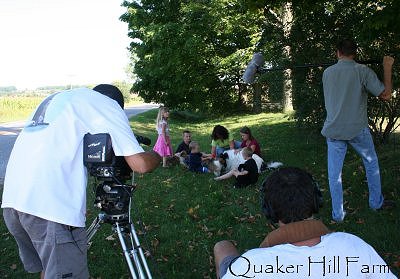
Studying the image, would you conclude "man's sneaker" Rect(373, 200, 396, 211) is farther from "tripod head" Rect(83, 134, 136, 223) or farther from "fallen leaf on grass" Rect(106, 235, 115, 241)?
"tripod head" Rect(83, 134, 136, 223)

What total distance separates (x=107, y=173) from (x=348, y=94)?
3.39 metres

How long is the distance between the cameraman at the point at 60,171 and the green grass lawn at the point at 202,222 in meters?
1.07

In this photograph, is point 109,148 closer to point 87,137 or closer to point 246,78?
point 87,137

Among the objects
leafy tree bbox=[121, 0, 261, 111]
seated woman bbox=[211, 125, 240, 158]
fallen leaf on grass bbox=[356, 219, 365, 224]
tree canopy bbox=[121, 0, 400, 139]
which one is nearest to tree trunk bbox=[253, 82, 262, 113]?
tree canopy bbox=[121, 0, 400, 139]

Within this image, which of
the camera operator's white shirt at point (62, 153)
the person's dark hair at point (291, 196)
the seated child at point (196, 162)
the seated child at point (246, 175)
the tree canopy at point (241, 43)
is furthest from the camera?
the seated child at point (196, 162)

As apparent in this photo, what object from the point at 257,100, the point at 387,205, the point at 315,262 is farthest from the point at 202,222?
the point at 257,100

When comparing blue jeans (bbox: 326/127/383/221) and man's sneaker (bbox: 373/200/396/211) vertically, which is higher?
blue jeans (bbox: 326/127/383/221)

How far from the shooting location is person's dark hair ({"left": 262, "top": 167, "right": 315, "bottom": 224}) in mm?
1942

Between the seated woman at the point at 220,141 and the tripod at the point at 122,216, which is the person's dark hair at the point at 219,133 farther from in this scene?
the tripod at the point at 122,216

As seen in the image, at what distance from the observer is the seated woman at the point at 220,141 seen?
10125 millimetres

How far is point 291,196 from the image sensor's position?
6.42 ft

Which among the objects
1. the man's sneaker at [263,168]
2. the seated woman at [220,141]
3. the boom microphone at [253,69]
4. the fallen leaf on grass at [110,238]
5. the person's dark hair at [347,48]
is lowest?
the fallen leaf on grass at [110,238]

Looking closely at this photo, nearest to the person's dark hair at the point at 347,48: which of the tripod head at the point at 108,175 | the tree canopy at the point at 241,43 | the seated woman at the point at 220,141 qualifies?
the tree canopy at the point at 241,43

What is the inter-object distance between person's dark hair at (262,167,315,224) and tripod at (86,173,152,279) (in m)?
1.11
